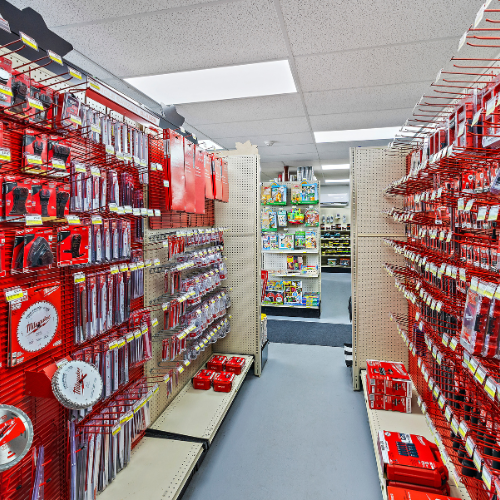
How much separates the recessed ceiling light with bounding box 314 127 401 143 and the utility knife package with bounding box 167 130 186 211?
13.1ft

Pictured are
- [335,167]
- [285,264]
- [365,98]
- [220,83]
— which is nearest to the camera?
[220,83]

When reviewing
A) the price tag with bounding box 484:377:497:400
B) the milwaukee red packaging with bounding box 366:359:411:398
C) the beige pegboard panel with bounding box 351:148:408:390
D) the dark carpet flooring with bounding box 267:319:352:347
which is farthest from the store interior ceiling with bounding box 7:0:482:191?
the dark carpet flooring with bounding box 267:319:352:347

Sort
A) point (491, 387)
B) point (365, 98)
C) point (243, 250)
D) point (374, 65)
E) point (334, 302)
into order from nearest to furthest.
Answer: point (491, 387)
point (374, 65)
point (243, 250)
point (365, 98)
point (334, 302)

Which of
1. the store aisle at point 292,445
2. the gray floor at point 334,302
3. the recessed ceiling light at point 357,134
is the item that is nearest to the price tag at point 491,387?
the store aisle at point 292,445

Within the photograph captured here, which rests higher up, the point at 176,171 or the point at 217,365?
the point at 176,171

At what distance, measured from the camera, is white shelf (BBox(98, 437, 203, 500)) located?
1876 mm

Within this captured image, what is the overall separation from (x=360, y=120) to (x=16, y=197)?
4952mm

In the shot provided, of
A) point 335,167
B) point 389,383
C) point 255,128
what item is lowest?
point 389,383

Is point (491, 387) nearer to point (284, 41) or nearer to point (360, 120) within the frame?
point (284, 41)

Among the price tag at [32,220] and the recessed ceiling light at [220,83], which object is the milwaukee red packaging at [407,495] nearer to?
the price tag at [32,220]

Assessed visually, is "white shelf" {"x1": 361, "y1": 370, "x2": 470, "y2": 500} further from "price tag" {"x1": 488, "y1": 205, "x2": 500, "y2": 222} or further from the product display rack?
the product display rack

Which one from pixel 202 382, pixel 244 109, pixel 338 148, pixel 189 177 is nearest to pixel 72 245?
pixel 189 177

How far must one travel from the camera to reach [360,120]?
515cm

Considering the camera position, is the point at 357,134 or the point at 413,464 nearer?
the point at 413,464
